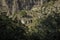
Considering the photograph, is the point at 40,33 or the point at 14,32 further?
the point at 40,33

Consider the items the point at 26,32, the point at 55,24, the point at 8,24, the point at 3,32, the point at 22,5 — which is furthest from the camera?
the point at 22,5

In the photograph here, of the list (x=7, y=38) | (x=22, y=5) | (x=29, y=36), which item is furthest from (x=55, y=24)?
(x=22, y=5)

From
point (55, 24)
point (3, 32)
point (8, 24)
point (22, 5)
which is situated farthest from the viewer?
point (22, 5)

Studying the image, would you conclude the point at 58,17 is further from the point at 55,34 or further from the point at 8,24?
the point at 8,24

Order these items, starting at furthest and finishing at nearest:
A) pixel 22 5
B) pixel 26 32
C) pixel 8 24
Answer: pixel 22 5
pixel 26 32
pixel 8 24

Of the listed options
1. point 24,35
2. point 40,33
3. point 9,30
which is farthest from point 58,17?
point 9,30

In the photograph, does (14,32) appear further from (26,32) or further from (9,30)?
(26,32)

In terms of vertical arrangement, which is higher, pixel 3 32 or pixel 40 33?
pixel 3 32

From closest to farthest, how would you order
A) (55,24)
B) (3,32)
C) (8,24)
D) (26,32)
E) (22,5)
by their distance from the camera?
1. (3,32)
2. (8,24)
3. (26,32)
4. (55,24)
5. (22,5)

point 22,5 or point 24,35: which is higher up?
point 24,35

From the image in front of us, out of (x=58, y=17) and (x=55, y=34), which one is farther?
(x=58, y=17)
